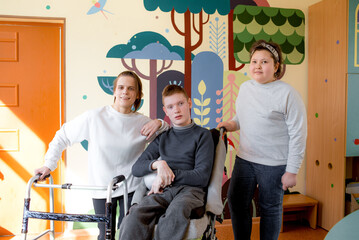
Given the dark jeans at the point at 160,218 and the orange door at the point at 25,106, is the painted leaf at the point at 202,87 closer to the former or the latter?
the orange door at the point at 25,106

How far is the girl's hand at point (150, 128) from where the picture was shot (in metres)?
1.65

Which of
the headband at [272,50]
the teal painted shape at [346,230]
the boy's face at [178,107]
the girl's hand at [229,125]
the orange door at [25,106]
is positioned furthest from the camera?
the orange door at [25,106]

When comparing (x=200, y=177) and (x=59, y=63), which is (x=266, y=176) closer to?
(x=200, y=177)

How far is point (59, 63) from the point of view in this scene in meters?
2.68

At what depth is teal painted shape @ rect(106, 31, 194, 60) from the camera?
2.64 meters

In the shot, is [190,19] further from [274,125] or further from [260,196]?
[260,196]

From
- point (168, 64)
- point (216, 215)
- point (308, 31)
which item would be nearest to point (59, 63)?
point (168, 64)

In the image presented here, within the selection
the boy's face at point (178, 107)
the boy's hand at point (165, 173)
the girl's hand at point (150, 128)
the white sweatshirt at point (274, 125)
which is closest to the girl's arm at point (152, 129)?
the girl's hand at point (150, 128)

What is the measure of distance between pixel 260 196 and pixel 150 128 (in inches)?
32.3

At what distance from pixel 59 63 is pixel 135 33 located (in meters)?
0.76

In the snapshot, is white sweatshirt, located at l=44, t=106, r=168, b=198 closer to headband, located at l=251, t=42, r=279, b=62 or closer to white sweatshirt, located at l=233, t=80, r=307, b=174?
white sweatshirt, located at l=233, t=80, r=307, b=174

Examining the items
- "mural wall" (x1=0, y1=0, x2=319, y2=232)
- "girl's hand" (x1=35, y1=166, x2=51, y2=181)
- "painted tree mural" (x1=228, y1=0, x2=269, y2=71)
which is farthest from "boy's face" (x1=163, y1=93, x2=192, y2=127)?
"painted tree mural" (x1=228, y1=0, x2=269, y2=71)

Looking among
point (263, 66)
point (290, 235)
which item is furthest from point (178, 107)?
point (290, 235)

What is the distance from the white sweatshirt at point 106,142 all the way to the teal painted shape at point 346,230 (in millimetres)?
1023
